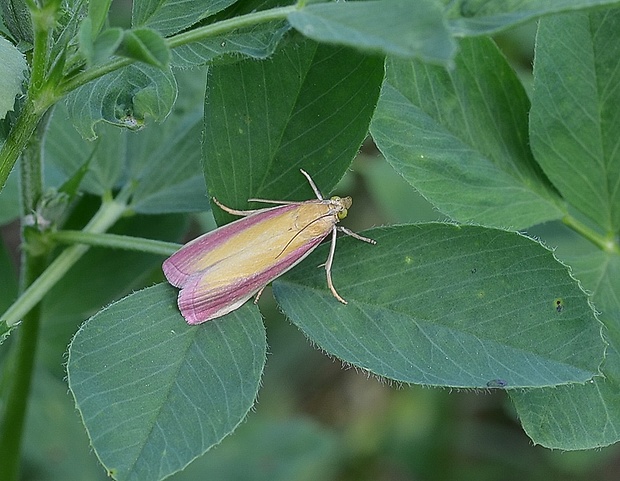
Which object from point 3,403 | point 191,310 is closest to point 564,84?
point 191,310

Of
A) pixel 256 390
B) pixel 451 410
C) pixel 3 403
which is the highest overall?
pixel 256 390

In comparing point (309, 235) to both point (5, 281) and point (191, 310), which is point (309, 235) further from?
point (5, 281)

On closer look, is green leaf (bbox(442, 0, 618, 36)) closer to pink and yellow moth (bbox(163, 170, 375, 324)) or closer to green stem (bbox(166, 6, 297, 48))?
green stem (bbox(166, 6, 297, 48))

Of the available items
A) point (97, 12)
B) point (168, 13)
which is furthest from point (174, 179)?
point (97, 12)

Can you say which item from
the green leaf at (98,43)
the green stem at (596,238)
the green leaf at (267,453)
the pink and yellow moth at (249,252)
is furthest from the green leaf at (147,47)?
the green leaf at (267,453)

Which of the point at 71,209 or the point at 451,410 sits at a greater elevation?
the point at 71,209

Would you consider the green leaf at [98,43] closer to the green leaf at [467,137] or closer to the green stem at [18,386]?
the green leaf at [467,137]

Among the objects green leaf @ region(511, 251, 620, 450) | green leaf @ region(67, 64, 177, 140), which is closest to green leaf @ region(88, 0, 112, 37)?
green leaf @ region(67, 64, 177, 140)
